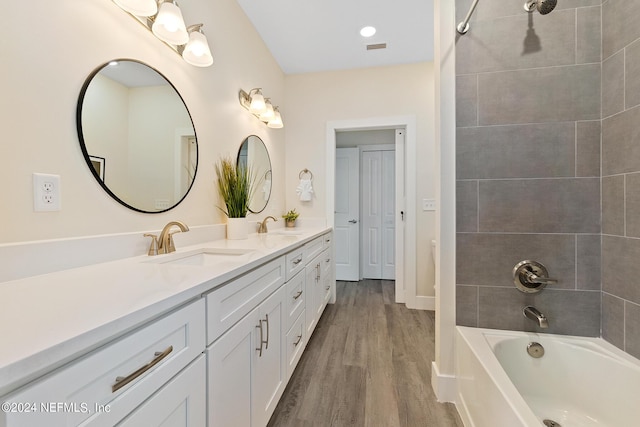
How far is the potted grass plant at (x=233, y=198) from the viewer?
1.73 metres

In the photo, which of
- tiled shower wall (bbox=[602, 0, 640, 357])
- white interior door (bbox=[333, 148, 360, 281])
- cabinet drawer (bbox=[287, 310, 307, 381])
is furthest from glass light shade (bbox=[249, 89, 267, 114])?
tiled shower wall (bbox=[602, 0, 640, 357])

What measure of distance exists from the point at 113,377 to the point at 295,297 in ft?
3.71

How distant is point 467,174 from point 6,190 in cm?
186

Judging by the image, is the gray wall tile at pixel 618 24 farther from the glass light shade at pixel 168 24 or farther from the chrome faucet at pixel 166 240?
the chrome faucet at pixel 166 240

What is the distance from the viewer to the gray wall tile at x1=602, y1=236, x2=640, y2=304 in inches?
44.7

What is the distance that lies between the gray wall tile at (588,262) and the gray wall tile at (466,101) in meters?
0.81

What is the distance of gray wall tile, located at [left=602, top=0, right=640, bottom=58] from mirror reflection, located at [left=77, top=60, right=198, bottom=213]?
2.14 metres

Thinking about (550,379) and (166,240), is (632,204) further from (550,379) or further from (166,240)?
(166,240)

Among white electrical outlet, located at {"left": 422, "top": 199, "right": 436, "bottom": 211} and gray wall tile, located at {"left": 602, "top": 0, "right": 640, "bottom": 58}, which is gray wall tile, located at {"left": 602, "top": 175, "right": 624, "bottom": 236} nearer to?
gray wall tile, located at {"left": 602, "top": 0, "right": 640, "bottom": 58}

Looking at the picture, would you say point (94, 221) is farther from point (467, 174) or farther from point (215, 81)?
point (467, 174)

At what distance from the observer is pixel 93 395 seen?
461 millimetres

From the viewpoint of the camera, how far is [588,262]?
52.7 inches

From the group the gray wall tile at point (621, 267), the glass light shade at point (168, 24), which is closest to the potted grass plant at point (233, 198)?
the glass light shade at point (168, 24)

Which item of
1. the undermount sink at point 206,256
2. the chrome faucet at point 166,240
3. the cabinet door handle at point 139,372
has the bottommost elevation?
the cabinet door handle at point 139,372
